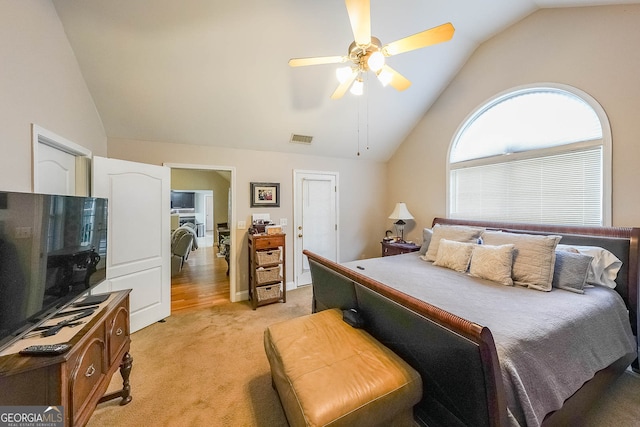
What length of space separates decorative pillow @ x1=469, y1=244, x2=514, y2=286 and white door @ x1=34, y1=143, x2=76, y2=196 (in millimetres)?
3726

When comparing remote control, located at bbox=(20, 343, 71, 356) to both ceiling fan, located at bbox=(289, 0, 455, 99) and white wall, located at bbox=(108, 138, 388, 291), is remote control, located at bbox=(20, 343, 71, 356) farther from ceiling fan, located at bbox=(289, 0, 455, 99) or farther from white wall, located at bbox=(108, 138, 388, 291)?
white wall, located at bbox=(108, 138, 388, 291)

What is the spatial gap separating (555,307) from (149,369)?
3293mm

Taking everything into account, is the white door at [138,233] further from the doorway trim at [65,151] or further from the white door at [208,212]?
the white door at [208,212]

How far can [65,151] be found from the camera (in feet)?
7.31

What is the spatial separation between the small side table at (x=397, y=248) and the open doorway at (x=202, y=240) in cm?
260

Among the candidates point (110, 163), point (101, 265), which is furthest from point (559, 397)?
point (110, 163)

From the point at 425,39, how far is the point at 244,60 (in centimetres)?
190

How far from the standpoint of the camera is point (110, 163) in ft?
8.53

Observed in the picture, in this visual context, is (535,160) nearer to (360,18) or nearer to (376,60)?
(376,60)

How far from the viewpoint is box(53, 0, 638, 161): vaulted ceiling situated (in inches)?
85.9

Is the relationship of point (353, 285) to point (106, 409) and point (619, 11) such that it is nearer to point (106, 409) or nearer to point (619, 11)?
point (106, 409)

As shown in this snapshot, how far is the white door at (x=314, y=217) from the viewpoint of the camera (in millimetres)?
4223

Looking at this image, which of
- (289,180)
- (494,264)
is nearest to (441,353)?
(494,264)

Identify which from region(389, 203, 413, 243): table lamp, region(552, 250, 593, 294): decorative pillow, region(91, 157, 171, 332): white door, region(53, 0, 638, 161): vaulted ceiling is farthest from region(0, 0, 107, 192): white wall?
region(389, 203, 413, 243): table lamp
